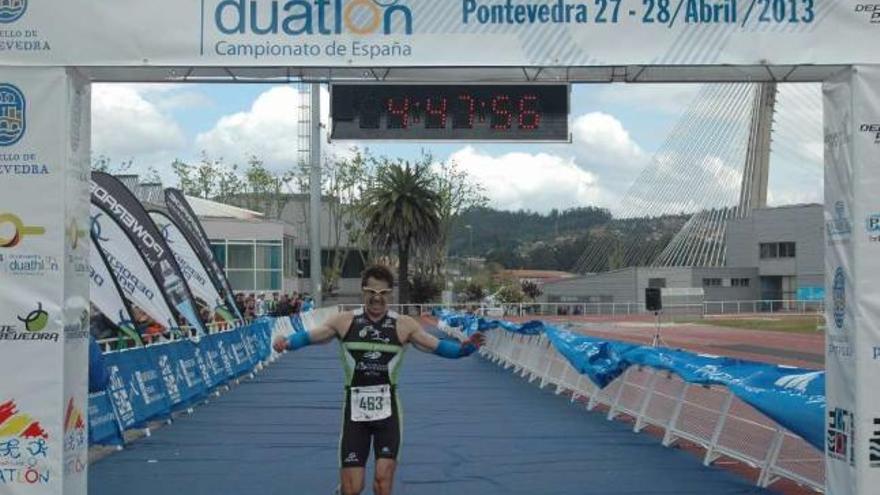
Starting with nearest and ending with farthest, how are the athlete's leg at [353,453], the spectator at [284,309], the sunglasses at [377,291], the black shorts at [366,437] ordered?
the athlete's leg at [353,453], the black shorts at [366,437], the sunglasses at [377,291], the spectator at [284,309]

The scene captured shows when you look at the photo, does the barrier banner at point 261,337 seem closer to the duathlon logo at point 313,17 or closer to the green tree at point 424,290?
the duathlon logo at point 313,17

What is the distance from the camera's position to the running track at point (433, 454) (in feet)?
33.4

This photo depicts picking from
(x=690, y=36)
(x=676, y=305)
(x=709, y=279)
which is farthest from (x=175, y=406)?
(x=709, y=279)

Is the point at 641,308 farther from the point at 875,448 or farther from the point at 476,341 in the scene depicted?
the point at 476,341

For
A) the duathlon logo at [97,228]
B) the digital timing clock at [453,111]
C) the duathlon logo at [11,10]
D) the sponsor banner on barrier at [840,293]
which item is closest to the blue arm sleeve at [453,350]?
the digital timing clock at [453,111]

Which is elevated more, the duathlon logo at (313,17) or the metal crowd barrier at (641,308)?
the duathlon logo at (313,17)

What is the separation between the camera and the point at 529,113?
897 cm

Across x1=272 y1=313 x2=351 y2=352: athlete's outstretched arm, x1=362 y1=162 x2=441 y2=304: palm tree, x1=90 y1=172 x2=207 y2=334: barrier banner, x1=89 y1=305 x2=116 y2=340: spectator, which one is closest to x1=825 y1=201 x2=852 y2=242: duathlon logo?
x1=272 y1=313 x2=351 y2=352: athlete's outstretched arm

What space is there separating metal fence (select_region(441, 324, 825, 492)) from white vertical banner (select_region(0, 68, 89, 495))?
6286 mm

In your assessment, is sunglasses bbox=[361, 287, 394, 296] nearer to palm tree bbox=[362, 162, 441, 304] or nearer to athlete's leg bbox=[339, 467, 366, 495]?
athlete's leg bbox=[339, 467, 366, 495]

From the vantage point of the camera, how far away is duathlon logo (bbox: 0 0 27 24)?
7910mm

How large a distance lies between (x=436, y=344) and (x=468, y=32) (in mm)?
2360

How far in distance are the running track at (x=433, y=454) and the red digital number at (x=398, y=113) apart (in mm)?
3361

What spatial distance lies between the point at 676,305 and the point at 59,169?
239 ft
